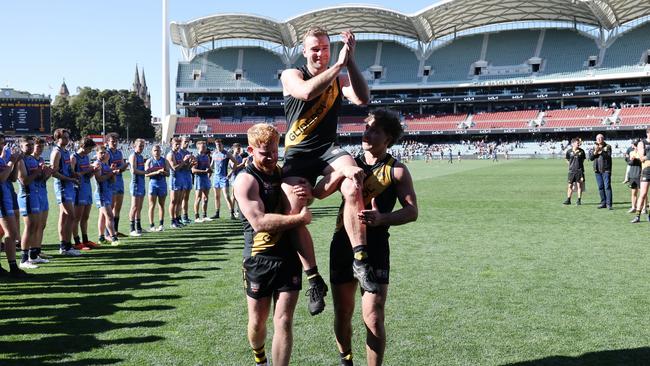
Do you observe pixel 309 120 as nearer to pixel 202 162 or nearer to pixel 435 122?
pixel 202 162

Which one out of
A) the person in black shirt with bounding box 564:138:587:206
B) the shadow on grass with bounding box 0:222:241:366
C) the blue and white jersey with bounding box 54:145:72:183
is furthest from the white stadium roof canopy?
the shadow on grass with bounding box 0:222:241:366

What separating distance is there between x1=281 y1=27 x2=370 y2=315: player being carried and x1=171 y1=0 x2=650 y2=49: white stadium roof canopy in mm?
63155

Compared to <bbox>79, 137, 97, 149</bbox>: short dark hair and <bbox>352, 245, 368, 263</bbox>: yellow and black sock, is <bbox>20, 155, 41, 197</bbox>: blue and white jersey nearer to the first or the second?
<bbox>79, 137, 97, 149</bbox>: short dark hair

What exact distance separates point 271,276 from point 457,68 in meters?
75.5

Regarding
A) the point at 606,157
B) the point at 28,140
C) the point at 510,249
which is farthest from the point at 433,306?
the point at 606,157

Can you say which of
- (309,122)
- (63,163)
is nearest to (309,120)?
(309,122)

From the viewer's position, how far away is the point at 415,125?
75625mm

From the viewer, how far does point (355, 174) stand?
3.90 metres

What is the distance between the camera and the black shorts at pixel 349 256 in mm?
4234

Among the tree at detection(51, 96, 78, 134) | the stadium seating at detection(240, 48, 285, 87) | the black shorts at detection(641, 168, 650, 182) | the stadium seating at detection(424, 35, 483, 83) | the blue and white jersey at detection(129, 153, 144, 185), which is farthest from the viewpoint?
the tree at detection(51, 96, 78, 134)

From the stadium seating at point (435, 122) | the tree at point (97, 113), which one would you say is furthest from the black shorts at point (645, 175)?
the tree at point (97, 113)

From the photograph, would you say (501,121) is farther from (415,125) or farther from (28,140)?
(28,140)

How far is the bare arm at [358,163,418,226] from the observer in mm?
4023

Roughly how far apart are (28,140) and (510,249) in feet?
25.9
